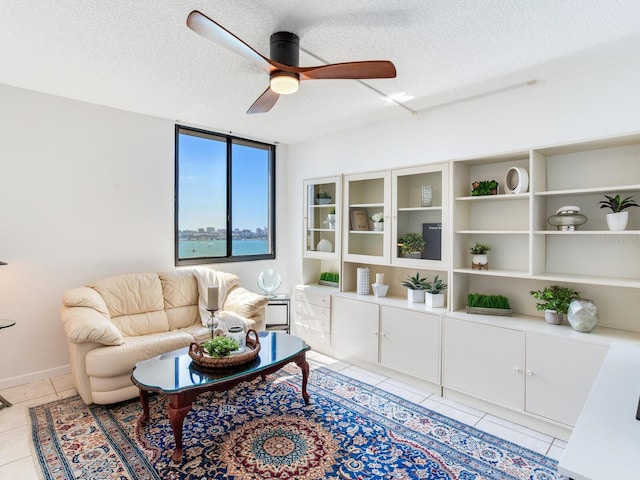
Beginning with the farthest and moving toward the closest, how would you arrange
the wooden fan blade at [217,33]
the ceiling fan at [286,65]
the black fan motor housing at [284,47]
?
the black fan motor housing at [284,47] < the ceiling fan at [286,65] < the wooden fan blade at [217,33]

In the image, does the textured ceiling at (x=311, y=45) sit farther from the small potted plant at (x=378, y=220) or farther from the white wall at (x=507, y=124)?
the small potted plant at (x=378, y=220)

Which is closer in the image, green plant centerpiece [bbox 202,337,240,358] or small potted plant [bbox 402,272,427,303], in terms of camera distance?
green plant centerpiece [bbox 202,337,240,358]

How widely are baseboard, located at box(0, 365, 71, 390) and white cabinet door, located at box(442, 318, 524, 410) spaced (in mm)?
3400

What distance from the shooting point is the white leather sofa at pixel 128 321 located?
8.41 ft

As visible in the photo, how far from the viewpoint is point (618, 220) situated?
2287 millimetres

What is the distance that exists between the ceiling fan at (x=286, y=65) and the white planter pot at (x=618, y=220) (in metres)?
1.71

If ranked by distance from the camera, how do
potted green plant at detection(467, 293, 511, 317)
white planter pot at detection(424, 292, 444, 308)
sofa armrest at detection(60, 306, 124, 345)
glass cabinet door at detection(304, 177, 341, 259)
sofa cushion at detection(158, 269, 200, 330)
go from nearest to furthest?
sofa armrest at detection(60, 306, 124, 345)
potted green plant at detection(467, 293, 511, 317)
white planter pot at detection(424, 292, 444, 308)
sofa cushion at detection(158, 269, 200, 330)
glass cabinet door at detection(304, 177, 341, 259)

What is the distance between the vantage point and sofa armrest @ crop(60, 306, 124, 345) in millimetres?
2498

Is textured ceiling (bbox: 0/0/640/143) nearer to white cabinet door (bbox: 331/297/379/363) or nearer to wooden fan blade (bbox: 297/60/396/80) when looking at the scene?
wooden fan blade (bbox: 297/60/396/80)

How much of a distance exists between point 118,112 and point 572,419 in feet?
14.7

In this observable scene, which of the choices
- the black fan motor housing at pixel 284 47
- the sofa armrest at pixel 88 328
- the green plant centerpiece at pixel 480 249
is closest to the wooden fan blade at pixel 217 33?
the black fan motor housing at pixel 284 47

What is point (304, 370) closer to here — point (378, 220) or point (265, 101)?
point (378, 220)

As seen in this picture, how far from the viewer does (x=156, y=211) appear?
3.77m

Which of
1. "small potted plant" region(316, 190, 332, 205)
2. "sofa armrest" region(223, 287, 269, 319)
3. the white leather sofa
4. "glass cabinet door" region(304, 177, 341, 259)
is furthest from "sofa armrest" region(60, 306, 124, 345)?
"small potted plant" region(316, 190, 332, 205)
